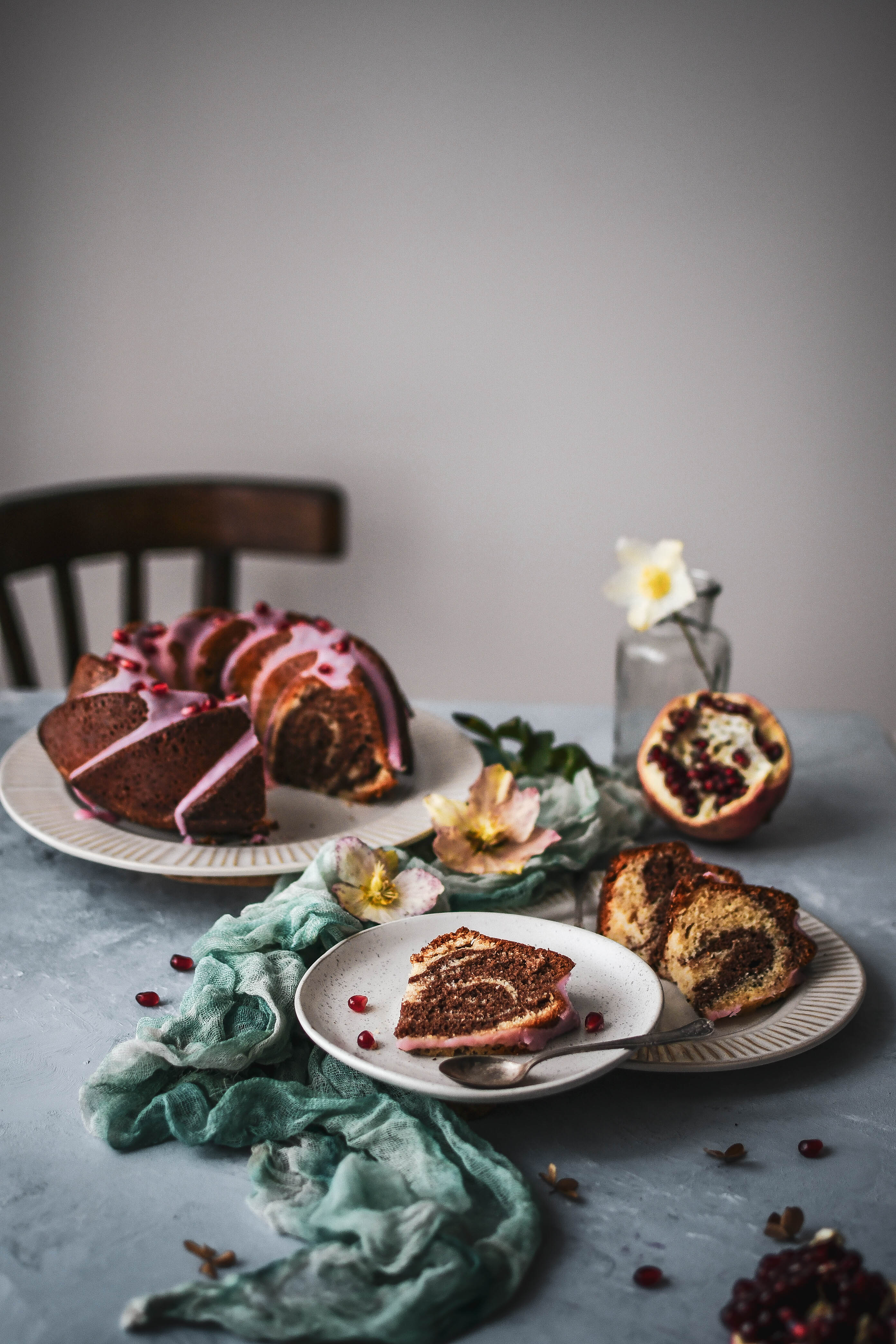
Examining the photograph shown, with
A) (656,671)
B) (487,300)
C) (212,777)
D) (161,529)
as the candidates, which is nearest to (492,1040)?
(212,777)

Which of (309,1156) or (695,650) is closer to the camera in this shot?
(309,1156)

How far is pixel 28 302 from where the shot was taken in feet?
10.3

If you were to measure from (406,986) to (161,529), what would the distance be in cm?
170

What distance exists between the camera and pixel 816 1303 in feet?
2.33

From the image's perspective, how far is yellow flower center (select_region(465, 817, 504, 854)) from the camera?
4.19 ft

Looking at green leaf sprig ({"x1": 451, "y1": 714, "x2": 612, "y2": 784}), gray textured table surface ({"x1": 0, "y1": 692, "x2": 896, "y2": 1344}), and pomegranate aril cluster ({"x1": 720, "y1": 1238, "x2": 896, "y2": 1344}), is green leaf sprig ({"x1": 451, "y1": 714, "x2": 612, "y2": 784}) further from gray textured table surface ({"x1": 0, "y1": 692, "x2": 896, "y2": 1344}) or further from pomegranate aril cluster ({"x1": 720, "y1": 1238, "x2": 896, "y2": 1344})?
pomegranate aril cluster ({"x1": 720, "y1": 1238, "x2": 896, "y2": 1344})

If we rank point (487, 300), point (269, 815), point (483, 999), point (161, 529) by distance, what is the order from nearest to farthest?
point (483, 999) → point (269, 815) → point (161, 529) → point (487, 300)

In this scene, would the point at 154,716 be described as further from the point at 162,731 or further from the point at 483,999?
the point at 483,999

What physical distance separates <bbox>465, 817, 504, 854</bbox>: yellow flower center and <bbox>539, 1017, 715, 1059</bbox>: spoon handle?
36cm

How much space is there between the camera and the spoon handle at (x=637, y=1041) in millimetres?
896

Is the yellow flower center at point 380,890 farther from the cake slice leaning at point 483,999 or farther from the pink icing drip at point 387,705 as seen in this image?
the pink icing drip at point 387,705

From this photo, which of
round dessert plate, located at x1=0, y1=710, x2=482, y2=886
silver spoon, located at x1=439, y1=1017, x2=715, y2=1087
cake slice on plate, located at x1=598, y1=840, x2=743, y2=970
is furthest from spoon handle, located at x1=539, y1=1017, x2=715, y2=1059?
round dessert plate, located at x1=0, y1=710, x2=482, y2=886

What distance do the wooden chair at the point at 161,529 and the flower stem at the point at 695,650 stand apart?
1150 millimetres

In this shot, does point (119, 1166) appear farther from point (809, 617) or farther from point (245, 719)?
point (809, 617)
